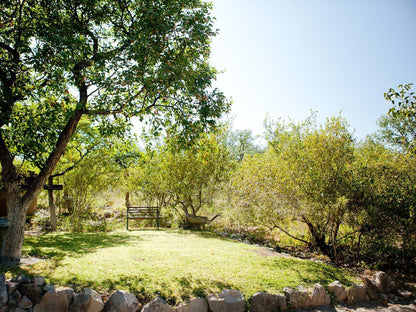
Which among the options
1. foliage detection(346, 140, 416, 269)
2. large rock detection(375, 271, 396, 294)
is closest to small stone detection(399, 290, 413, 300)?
large rock detection(375, 271, 396, 294)

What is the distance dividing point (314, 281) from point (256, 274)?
3.82ft

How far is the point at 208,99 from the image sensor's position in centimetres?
610

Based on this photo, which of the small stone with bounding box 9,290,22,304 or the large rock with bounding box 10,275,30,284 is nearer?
the small stone with bounding box 9,290,22,304

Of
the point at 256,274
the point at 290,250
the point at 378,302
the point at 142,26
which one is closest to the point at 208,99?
the point at 142,26

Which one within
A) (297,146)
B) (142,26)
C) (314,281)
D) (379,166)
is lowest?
(314,281)

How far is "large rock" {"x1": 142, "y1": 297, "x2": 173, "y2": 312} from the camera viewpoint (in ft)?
12.4

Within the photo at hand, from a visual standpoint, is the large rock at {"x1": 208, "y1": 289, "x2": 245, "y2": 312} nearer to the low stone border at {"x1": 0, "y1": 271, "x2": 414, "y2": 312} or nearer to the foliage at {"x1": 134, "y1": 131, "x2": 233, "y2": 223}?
the low stone border at {"x1": 0, "y1": 271, "x2": 414, "y2": 312}

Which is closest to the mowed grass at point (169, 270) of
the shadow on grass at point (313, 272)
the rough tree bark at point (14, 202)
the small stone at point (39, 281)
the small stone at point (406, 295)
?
the shadow on grass at point (313, 272)

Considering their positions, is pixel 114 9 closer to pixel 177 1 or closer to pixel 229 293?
pixel 177 1

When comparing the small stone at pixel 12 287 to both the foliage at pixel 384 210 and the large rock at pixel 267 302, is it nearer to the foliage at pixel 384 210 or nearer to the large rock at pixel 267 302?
the large rock at pixel 267 302

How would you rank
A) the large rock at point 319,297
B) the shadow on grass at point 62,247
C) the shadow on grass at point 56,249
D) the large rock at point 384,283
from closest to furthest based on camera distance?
the large rock at point 319,297
the shadow on grass at point 56,249
the large rock at point 384,283
the shadow on grass at point 62,247

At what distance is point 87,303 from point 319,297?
3894mm

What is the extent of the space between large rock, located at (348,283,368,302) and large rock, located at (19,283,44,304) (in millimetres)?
5397

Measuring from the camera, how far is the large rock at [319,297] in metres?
4.64
